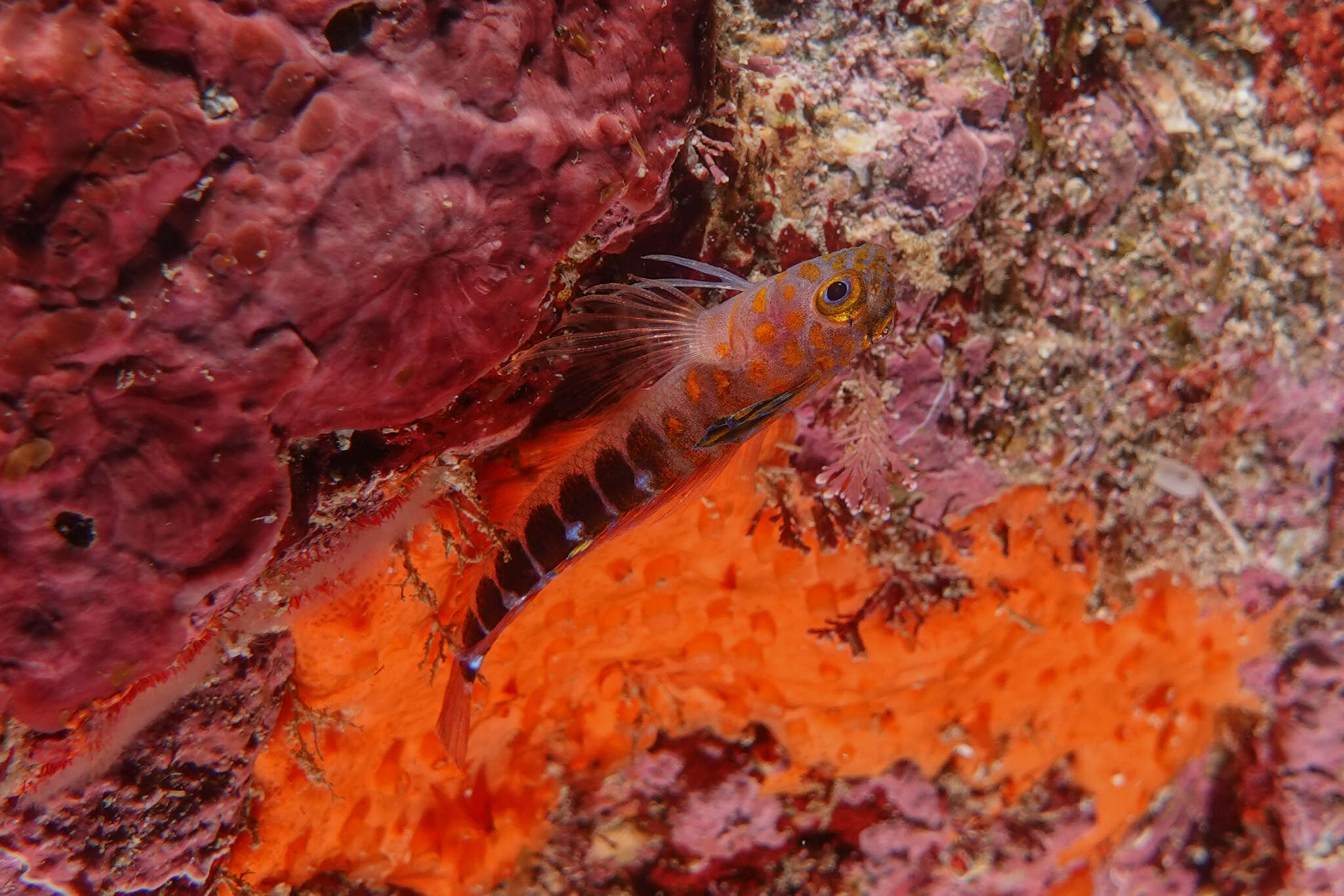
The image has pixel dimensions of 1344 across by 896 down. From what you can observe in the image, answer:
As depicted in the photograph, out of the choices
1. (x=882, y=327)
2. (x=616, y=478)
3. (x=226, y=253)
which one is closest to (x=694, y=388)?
(x=616, y=478)

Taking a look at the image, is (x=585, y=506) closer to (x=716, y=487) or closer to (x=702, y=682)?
(x=716, y=487)

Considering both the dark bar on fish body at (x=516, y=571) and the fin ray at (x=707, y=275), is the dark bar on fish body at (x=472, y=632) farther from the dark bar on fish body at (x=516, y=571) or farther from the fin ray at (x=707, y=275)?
the fin ray at (x=707, y=275)

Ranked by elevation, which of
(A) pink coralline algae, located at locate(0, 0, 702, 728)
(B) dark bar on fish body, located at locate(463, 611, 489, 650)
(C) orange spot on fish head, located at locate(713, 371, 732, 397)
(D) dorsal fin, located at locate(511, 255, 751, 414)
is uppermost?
(A) pink coralline algae, located at locate(0, 0, 702, 728)

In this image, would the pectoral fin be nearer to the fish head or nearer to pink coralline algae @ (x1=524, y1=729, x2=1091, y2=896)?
the fish head

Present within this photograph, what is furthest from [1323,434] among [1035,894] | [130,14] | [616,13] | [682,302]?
[130,14]

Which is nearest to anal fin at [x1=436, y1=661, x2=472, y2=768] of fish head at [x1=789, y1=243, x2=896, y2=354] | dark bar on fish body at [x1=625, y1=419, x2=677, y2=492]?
dark bar on fish body at [x1=625, y1=419, x2=677, y2=492]

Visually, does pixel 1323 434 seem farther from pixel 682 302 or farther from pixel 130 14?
pixel 130 14
